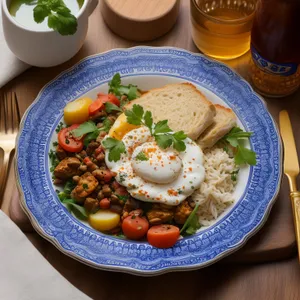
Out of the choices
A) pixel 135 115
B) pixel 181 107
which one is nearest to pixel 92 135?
pixel 135 115

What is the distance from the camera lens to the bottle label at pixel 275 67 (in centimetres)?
282

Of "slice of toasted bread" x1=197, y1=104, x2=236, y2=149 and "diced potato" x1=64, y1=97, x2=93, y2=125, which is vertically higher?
"diced potato" x1=64, y1=97, x2=93, y2=125

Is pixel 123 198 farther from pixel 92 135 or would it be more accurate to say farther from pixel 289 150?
pixel 289 150

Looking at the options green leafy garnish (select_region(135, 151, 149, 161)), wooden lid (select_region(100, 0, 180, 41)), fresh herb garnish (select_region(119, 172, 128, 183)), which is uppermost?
wooden lid (select_region(100, 0, 180, 41))

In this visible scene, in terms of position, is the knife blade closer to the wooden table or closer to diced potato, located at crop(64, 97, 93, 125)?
the wooden table

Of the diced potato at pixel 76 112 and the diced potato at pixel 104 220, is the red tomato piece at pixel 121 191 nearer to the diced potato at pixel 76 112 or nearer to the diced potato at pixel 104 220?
the diced potato at pixel 104 220

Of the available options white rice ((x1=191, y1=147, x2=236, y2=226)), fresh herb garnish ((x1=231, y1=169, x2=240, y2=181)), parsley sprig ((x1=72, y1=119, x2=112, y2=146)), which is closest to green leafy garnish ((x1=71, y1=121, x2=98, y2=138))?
parsley sprig ((x1=72, y1=119, x2=112, y2=146))

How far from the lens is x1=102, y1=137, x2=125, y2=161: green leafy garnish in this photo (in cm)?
258

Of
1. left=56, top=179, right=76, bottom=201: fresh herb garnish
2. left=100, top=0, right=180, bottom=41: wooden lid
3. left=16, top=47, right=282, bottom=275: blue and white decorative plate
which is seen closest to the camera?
left=16, top=47, right=282, bottom=275: blue and white decorative plate

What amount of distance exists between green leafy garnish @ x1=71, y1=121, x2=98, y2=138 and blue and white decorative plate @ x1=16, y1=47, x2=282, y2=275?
5.9 inches

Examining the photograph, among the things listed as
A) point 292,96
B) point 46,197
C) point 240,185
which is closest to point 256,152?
point 240,185

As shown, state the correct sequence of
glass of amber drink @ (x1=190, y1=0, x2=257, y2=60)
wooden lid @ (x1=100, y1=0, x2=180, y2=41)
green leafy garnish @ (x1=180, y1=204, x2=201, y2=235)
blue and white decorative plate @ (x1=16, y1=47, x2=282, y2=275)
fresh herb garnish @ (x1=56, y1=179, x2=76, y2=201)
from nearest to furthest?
1. blue and white decorative plate @ (x1=16, y1=47, x2=282, y2=275)
2. green leafy garnish @ (x1=180, y1=204, x2=201, y2=235)
3. fresh herb garnish @ (x1=56, y1=179, x2=76, y2=201)
4. glass of amber drink @ (x1=190, y1=0, x2=257, y2=60)
5. wooden lid @ (x1=100, y1=0, x2=180, y2=41)

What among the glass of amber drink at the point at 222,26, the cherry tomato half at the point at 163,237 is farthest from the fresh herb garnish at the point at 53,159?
the glass of amber drink at the point at 222,26

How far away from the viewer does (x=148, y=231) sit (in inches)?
97.5
